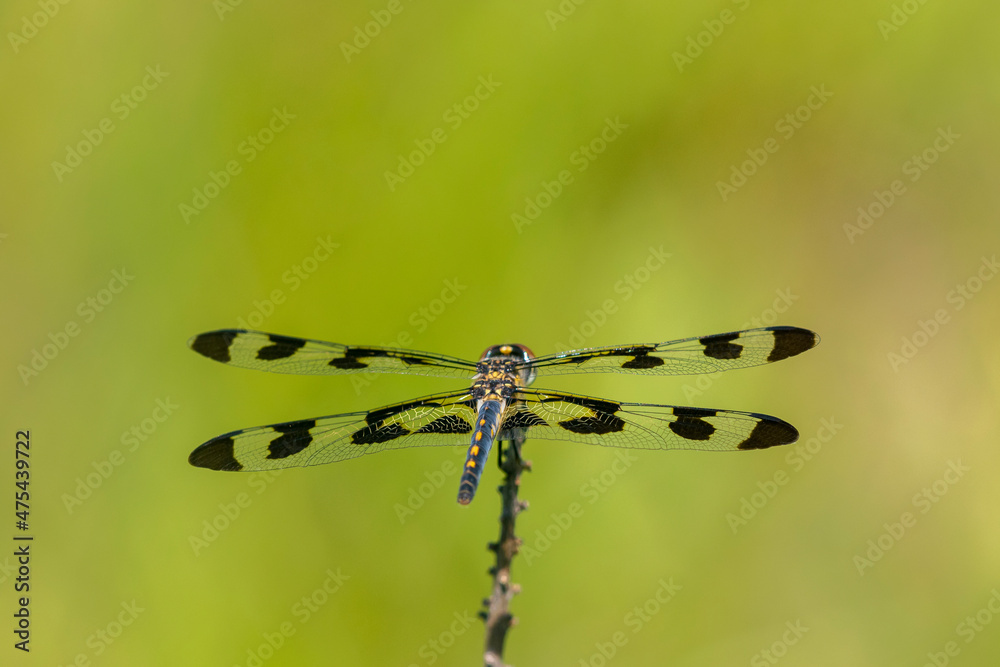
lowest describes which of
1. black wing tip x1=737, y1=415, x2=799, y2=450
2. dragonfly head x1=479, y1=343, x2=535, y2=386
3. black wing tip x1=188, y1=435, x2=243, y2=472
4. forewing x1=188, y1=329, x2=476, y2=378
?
black wing tip x1=188, y1=435, x2=243, y2=472

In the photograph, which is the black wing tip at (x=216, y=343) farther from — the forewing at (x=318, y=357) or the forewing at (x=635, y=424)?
the forewing at (x=635, y=424)

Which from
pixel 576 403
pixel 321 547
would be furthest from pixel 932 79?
pixel 321 547

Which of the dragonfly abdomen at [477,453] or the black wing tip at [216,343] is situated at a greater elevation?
the dragonfly abdomen at [477,453]

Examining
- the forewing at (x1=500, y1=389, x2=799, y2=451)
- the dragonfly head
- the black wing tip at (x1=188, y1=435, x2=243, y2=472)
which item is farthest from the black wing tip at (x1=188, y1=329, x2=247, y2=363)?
the forewing at (x1=500, y1=389, x2=799, y2=451)

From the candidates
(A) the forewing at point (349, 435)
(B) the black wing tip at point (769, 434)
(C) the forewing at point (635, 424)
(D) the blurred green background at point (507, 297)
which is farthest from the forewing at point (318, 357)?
(B) the black wing tip at point (769, 434)

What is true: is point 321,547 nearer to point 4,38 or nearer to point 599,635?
point 599,635

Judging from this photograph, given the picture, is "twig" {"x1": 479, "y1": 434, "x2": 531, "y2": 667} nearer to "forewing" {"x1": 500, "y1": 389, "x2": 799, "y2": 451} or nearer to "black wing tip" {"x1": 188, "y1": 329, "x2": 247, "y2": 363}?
"forewing" {"x1": 500, "y1": 389, "x2": 799, "y2": 451}

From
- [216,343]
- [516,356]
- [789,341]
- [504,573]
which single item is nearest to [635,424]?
[516,356]
